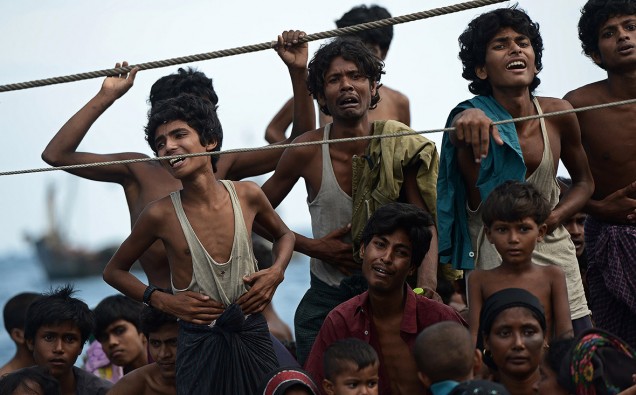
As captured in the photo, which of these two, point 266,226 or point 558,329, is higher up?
point 266,226

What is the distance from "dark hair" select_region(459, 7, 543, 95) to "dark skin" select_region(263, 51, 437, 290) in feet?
1.47

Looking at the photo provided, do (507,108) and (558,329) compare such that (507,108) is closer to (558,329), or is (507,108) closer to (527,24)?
(527,24)

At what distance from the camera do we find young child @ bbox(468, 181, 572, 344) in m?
5.40

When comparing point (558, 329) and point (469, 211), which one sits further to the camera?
point (469, 211)

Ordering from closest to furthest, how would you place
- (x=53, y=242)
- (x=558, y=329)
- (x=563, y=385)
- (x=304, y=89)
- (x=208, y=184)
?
(x=563, y=385)
(x=558, y=329)
(x=208, y=184)
(x=304, y=89)
(x=53, y=242)

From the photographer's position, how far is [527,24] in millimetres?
5906

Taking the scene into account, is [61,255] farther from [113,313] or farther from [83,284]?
[113,313]

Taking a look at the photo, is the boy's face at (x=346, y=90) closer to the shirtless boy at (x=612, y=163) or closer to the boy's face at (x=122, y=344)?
the shirtless boy at (x=612, y=163)

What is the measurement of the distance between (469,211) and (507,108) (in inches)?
16.8

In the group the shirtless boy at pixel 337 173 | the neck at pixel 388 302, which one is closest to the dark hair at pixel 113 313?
the shirtless boy at pixel 337 173

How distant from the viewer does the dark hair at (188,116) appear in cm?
584

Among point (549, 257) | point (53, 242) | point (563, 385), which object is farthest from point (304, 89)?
point (53, 242)

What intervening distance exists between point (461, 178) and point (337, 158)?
0.64 meters

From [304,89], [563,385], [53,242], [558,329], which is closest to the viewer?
[563,385]
